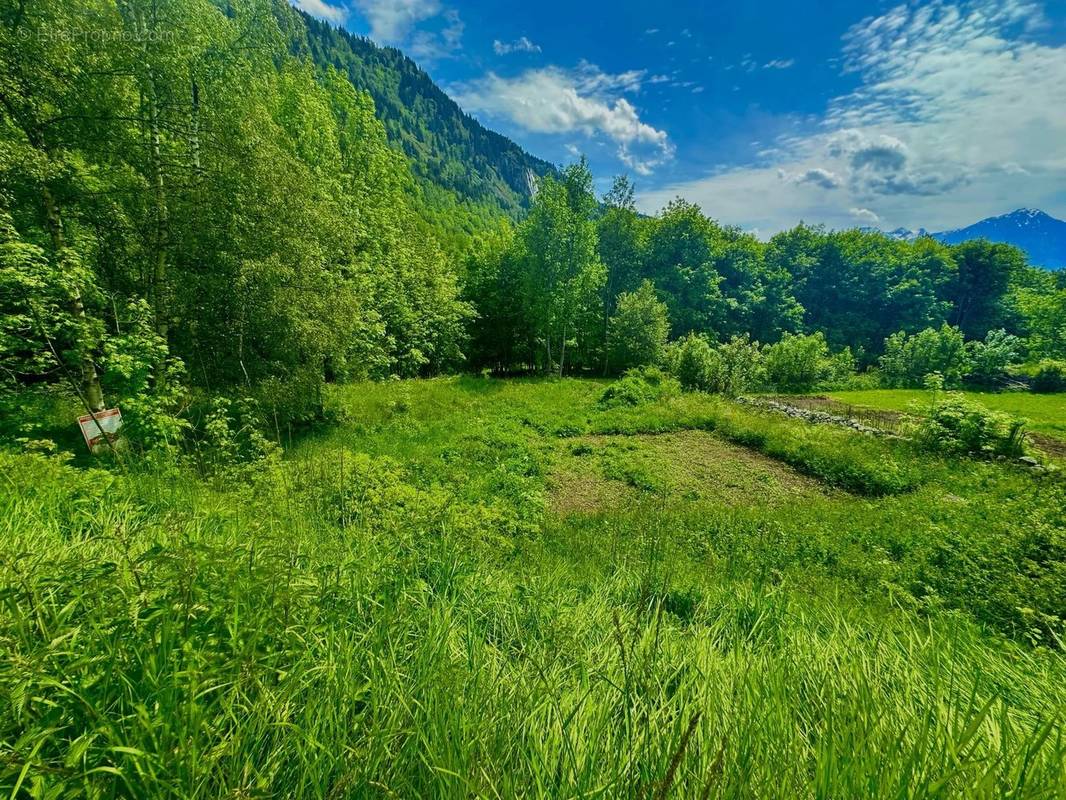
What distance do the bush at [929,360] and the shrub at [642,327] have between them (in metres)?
26.6

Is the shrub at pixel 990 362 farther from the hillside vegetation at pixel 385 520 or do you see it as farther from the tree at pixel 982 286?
the tree at pixel 982 286

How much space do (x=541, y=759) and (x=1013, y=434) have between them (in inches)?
700

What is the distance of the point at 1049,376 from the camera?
33.1 metres

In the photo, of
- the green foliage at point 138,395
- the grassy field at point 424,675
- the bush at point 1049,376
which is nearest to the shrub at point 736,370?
the grassy field at point 424,675

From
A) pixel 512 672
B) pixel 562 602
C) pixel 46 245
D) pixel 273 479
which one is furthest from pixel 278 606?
pixel 46 245

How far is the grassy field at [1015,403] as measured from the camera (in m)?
20.4

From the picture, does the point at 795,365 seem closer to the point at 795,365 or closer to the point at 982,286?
the point at 795,365

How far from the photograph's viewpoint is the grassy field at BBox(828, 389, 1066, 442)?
20375mm

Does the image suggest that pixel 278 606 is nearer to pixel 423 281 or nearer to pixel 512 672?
pixel 512 672

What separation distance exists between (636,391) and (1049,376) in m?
40.0

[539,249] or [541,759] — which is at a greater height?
[539,249]

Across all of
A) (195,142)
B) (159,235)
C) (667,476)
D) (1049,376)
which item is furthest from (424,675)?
(1049,376)

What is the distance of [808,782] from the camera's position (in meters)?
1.23

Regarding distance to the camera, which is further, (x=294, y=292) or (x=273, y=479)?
(x=294, y=292)
